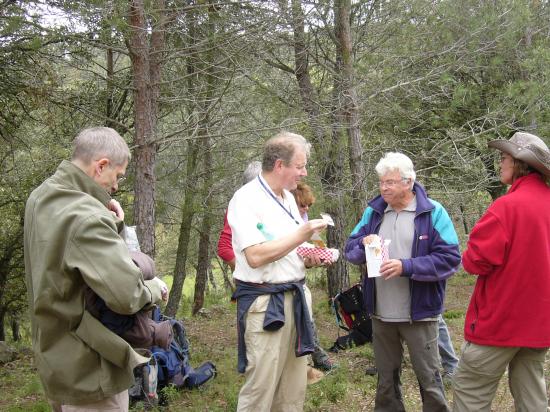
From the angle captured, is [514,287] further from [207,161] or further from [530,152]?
[207,161]

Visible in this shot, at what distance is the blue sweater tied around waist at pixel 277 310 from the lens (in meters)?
3.00

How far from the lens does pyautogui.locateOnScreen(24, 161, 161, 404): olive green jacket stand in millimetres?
2096

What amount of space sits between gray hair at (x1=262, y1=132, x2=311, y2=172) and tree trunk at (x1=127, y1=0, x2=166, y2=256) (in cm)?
314

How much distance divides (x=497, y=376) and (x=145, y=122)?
14.9ft

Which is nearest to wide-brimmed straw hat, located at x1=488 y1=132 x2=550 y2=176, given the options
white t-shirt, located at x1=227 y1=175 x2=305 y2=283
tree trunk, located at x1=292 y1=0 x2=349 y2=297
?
white t-shirt, located at x1=227 y1=175 x2=305 y2=283

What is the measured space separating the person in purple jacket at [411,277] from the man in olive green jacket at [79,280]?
5.93 feet

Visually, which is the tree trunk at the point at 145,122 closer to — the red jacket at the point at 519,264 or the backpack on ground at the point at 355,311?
the backpack on ground at the point at 355,311

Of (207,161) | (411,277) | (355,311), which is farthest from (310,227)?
(207,161)

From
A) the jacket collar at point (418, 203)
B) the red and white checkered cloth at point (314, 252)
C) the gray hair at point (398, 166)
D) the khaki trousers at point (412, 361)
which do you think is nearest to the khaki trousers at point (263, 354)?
the red and white checkered cloth at point (314, 252)

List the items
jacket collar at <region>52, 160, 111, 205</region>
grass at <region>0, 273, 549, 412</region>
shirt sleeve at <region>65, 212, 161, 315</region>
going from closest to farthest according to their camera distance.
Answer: shirt sleeve at <region>65, 212, 161, 315</region> → jacket collar at <region>52, 160, 111, 205</region> → grass at <region>0, 273, 549, 412</region>

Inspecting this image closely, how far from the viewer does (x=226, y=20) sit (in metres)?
6.30

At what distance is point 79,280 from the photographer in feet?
7.15

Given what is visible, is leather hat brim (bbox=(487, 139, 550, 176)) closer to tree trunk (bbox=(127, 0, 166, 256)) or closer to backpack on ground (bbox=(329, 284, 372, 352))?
backpack on ground (bbox=(329, 284, 372, 352))

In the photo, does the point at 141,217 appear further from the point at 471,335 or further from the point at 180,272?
the point at 180,272
